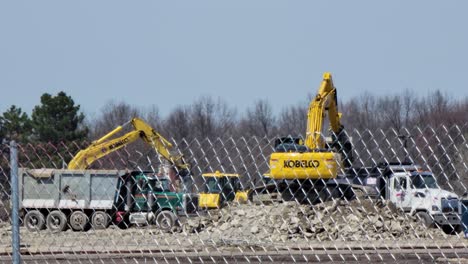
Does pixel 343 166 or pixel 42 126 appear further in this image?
pixel 42 126

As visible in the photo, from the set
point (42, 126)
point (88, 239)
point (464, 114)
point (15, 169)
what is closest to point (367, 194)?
point (464, 114)

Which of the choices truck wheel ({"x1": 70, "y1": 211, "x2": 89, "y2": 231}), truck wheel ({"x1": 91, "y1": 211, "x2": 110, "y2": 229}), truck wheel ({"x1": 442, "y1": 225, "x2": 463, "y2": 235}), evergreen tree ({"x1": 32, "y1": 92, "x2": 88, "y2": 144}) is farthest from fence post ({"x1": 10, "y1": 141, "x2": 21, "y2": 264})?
evergreen tree ({"x1": 32, "y1": 92, "x2": 88, "y2": 144})

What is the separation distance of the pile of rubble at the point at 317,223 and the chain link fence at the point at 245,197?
0.05 meters

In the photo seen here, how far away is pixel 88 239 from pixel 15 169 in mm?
12181

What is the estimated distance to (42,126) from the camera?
1704 inches

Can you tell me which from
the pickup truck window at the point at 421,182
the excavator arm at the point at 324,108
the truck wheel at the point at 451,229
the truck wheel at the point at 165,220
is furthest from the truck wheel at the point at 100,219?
the pickup truck window at the point at 421,182

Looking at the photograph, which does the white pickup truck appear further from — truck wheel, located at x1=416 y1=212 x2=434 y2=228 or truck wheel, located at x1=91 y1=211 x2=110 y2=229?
truck wheel, located at x1=91 y1=211 x2=110 y2=229

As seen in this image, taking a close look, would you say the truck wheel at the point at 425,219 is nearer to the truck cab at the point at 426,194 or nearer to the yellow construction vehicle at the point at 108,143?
the truck cab at the point at 426,194

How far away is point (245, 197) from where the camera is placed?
12.6 m

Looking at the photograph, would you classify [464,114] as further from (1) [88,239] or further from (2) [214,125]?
(1) [88,239]

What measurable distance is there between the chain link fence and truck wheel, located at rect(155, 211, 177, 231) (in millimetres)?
24

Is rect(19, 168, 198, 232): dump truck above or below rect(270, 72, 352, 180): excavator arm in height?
below

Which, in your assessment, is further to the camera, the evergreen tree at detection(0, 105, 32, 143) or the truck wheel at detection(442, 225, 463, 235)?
the evergreen tree at detection(0, 105, 32, 143)

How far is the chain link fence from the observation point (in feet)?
24.6
